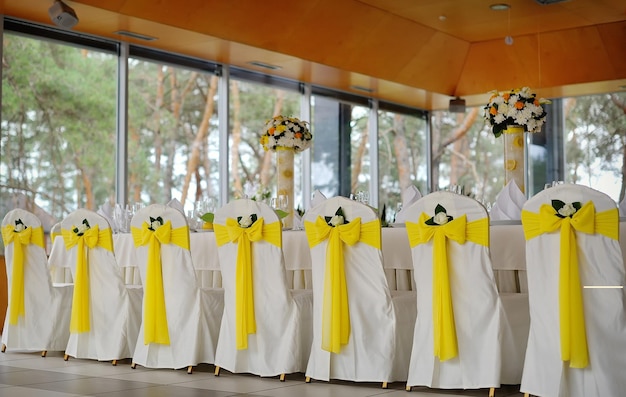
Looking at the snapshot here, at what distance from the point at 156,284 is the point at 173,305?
0.17 meters

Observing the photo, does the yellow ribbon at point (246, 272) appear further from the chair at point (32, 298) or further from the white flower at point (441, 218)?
the chair at point (32, 298)

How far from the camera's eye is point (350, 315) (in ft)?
14.7

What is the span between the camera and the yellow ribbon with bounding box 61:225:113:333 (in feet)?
18.1

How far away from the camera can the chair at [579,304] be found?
3721 millimetres

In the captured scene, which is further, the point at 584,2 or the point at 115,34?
the point at 584,2

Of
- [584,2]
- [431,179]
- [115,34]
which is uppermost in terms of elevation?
[584,2]

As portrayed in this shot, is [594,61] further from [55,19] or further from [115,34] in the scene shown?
[55,19]

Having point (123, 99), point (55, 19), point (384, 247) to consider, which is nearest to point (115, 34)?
point (123, 99)

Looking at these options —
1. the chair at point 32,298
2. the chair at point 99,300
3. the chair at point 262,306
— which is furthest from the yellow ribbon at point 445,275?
the chair at point 32,298

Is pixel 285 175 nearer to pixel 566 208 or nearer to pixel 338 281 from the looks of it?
pixel 338 281

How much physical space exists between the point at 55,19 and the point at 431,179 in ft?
26.2

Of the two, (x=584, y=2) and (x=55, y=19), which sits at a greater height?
(x=584, y=2)

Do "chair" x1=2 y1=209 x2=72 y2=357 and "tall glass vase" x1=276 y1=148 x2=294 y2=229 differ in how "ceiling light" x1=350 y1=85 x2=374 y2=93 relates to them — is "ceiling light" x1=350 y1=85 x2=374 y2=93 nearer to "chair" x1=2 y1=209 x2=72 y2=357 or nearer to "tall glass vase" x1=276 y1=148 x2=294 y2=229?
"tall glass vase" x1=276 y1=148 x2=294 y2=229

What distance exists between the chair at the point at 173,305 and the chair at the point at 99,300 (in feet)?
1.09
